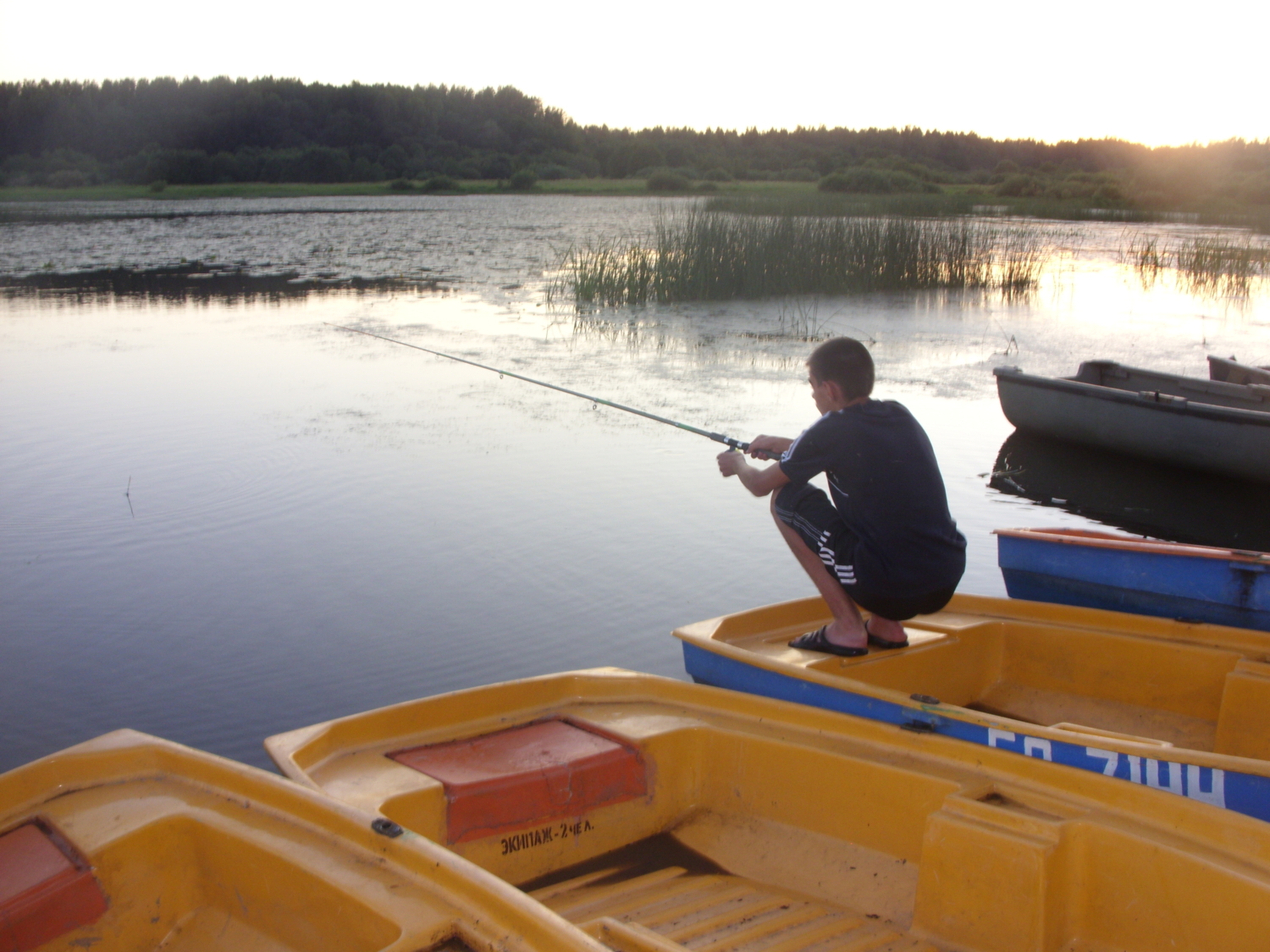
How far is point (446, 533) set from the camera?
14.6 ft

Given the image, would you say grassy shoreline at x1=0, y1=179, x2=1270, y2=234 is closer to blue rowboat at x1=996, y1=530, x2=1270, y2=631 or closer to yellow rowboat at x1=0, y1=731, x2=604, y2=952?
blue rowboat at x1=996, y1=530, x2=1270, y2=631

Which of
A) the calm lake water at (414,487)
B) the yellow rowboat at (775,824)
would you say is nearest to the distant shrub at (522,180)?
the calm lake water at (414,487)

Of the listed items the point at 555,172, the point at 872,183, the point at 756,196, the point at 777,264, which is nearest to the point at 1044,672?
the point at 777,264

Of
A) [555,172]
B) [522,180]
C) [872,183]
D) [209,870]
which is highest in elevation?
[555,172]

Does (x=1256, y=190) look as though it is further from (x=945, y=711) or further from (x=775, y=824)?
(x=775, y=824)

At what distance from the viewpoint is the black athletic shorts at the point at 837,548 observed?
2693 millimetres

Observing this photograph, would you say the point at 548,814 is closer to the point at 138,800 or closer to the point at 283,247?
the point at 138,800

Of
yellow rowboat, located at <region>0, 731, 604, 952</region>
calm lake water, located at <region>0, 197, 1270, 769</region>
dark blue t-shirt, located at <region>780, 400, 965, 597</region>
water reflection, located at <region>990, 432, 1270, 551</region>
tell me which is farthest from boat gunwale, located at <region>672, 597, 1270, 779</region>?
water reflection, located at <region>990, 432, 1270, 551</region>

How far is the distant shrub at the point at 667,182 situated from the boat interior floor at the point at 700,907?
38114 mm

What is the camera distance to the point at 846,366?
8.50ft

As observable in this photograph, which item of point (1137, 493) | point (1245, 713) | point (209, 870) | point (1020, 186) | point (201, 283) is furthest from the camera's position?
point (1020, 186)

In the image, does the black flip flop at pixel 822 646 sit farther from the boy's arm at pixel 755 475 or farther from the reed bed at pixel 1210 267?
the reed bed at pixel 1210 267

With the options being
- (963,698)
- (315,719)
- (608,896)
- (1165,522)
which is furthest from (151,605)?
(1165,522)

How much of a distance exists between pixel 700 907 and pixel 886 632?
1.05 metres
